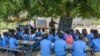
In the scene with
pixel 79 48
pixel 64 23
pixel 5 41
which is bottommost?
pixel 5 41

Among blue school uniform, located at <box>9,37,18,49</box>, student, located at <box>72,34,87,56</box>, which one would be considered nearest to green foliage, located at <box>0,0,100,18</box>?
student, located at <box>72,34,87,56</box>

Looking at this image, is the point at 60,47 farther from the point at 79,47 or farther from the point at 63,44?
the point at 79,47

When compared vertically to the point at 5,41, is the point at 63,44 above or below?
above

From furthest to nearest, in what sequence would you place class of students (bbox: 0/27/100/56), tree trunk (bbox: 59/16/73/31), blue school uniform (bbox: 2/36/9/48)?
1. tree trunk (bbox: 59/16/73/31)
2. blue school uniform (bbox: 2/36/9/48)
3. class of students (bbox: 0/27/100/56)

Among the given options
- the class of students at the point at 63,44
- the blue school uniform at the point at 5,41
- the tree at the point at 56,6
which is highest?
the tree at the point at 56,6

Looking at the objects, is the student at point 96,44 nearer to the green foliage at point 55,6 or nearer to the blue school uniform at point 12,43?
the green foliage at point 55,6

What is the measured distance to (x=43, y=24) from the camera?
32938mm

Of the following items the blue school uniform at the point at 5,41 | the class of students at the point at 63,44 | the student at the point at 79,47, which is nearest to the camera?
the student at the point at 79,47

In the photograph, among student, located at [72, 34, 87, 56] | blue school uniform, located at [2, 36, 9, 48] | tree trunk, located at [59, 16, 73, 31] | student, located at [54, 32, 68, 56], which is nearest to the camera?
student, located at [72, 34, 87, 56]

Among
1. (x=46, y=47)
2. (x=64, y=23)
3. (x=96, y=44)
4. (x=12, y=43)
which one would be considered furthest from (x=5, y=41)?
(x=96, y=44)

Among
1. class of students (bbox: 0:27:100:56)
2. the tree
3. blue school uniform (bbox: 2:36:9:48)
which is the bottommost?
blue school uniform (bbox: 2:36:9:48)

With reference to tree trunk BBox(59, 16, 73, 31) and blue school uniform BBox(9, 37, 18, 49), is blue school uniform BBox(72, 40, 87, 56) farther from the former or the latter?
tree trunk BBox(59, 16, 73, 31)

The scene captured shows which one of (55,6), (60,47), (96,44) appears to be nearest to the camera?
(55,6)

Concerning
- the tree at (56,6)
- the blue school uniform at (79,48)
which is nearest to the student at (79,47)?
the blue school uniform at (79,48)
